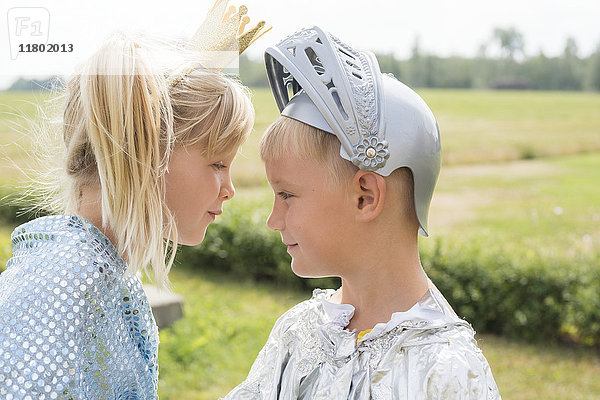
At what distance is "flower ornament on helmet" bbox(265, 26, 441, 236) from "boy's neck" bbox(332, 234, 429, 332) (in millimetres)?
110

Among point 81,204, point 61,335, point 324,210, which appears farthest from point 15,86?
point 324,210

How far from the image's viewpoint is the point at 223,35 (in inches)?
79.5

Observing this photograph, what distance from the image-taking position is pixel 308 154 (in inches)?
68.4

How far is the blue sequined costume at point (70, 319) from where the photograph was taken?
1683mm

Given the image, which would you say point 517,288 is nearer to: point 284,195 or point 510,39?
point 284,195

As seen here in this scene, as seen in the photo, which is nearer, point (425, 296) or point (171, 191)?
point (425, 296)

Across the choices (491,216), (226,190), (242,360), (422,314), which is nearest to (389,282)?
(422,314)

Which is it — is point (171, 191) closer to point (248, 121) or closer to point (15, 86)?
point (248, 121)

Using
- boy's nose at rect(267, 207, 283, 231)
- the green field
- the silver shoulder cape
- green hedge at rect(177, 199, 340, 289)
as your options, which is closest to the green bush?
the green field

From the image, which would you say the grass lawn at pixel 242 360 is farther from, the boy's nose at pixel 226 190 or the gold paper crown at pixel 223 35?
the gold paper crown at pixel 223 35

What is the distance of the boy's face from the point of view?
5.68 ft

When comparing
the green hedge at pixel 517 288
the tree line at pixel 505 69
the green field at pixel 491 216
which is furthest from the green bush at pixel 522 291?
the tree line at pixel 505 69

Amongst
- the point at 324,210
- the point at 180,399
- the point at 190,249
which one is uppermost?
the point at 324,210

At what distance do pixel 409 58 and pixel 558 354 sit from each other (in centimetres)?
751
